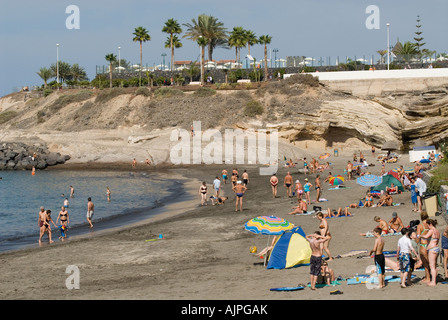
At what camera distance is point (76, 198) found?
32.7 meters

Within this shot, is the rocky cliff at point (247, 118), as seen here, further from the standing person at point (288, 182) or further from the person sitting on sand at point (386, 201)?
the person sitting on sand at point (386, 201)

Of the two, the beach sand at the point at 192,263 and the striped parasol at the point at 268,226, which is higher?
the striped parasol at the point at 268,226

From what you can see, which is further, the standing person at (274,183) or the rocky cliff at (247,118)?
the rocky cliff at (247,118)

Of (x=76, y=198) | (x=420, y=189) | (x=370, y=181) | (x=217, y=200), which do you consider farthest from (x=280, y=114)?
(x=420, y=189)

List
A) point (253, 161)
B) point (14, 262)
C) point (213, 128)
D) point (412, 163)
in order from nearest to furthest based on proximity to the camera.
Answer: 1. point (14, 262)
2. point (412, 163)
3. point (253, 161)
4. point (213, 128)

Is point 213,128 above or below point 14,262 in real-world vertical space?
above

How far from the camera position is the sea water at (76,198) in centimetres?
2395

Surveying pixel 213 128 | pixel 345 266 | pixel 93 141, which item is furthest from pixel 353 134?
pixel 345 266

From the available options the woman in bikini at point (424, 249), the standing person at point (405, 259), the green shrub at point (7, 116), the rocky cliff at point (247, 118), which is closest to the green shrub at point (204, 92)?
the rocky cliff at point (247, 118)

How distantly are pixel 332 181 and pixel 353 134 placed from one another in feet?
71.1

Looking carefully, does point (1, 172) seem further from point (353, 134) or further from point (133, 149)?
point (353, 134)

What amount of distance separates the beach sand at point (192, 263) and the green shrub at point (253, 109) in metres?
28.7

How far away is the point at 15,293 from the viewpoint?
41.1ft
